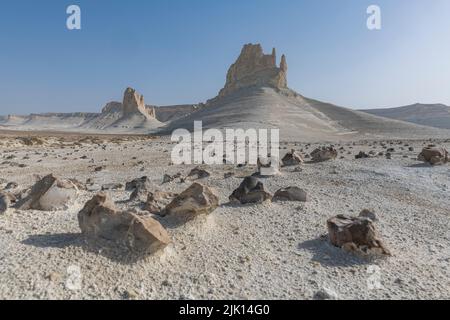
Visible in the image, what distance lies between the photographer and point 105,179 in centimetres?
1368

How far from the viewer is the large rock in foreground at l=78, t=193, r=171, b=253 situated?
5.65m

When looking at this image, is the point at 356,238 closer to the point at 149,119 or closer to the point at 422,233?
the point at 422,233

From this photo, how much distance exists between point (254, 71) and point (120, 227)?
12743cm

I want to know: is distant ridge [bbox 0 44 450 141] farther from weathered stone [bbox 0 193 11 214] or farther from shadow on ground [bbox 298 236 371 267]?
weathered stone [bbox 0 193 11 214]

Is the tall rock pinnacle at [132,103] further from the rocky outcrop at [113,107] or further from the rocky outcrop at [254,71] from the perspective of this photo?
the rocky outcrop at [113,107]

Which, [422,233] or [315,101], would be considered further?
[315,101]

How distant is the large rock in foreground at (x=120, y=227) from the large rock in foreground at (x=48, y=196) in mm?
1949

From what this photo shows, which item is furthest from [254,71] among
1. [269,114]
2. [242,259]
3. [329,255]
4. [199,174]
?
[242,259]

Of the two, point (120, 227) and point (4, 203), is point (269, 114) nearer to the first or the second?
point (4, 203)

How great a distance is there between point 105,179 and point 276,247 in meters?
9.02

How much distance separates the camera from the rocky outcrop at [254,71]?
118 meters

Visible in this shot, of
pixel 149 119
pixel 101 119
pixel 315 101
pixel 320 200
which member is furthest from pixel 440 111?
pixel 320 200

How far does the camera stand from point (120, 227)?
5867 mm

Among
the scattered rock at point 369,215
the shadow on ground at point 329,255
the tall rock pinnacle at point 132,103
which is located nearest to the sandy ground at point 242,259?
the shadow on ground at point 329,255
